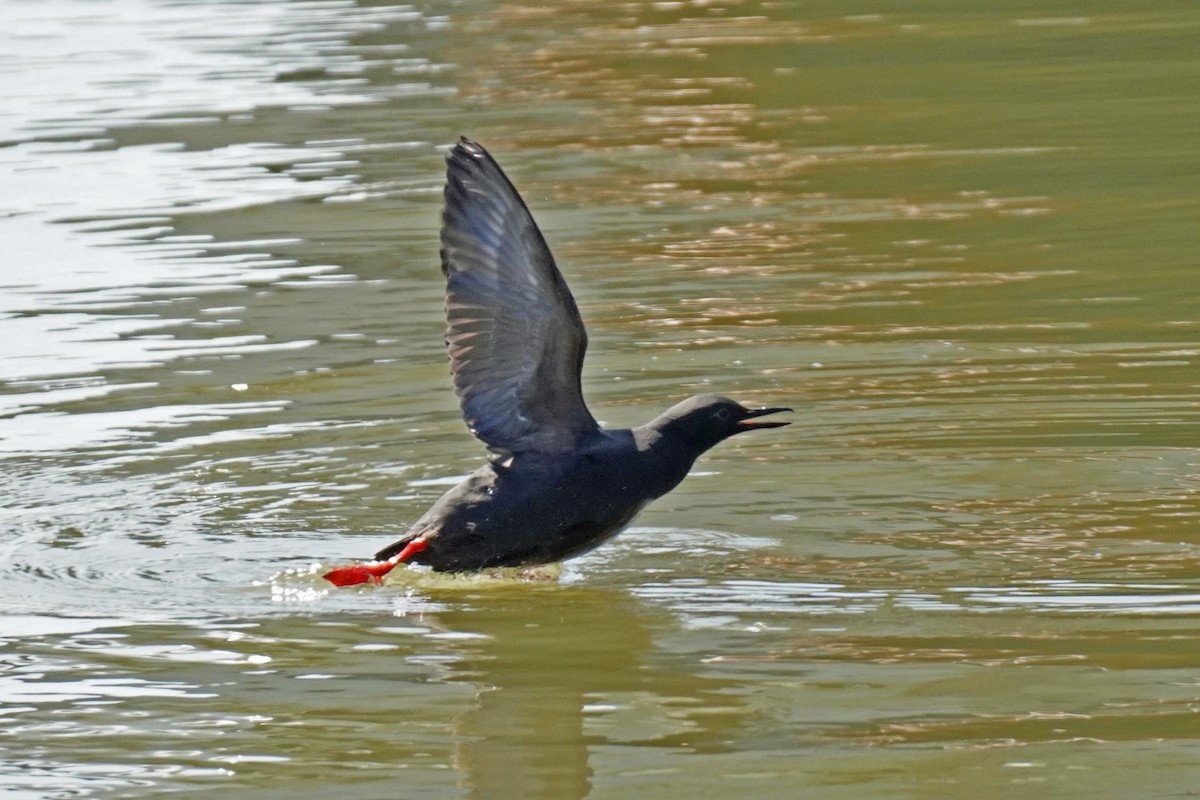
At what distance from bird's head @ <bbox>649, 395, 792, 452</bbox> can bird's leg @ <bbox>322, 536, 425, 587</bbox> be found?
0.87 metres

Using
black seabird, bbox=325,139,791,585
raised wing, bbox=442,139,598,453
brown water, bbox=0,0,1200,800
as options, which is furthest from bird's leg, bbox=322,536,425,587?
raised wing, bbox=442,139,598,453

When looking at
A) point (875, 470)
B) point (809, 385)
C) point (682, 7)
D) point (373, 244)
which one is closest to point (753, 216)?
point (373, 244)

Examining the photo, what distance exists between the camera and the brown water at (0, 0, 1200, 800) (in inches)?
224

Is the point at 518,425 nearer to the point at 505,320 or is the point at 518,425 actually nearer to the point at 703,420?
the point at 505,320

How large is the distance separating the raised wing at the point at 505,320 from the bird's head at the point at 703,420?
277mm

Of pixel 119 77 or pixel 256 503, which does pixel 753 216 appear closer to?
pixel 256 503

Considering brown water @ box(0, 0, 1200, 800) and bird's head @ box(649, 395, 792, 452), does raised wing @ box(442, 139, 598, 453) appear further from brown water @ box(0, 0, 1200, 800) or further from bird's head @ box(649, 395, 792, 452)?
brown water @ box(0, 0, 1200, 800)

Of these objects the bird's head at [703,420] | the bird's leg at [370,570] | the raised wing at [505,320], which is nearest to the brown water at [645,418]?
the bird's leg at [370,570]

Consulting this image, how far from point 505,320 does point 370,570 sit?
2.82ft

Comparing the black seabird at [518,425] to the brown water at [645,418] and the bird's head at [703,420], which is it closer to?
the bird's head at [703,420]

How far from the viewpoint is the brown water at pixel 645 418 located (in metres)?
5.68

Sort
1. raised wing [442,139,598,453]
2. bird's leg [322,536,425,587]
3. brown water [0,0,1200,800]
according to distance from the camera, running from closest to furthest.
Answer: brown water [0,0,1200,800] < raised wing [442,139,598,453] < bird's leg [322,536,425,587]

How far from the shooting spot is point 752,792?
5.20 m

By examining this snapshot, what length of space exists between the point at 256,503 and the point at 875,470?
2189 millimetres
